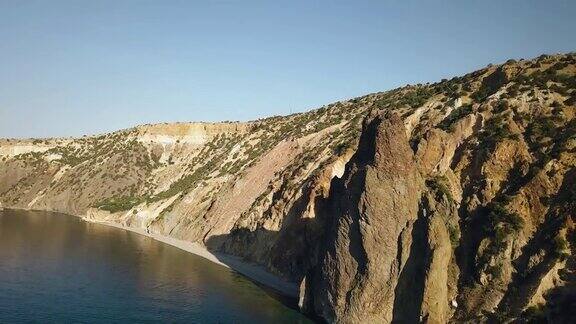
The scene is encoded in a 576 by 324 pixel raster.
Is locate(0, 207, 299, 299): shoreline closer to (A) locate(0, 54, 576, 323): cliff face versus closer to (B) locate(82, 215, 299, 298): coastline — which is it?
(B) locate(82, 215, 299, 298): coastline

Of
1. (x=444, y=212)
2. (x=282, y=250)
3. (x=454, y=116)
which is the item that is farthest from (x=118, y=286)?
(x=454, y=116)

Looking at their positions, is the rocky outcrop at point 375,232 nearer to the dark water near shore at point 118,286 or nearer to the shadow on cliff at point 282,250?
the shadow on cliff at point 282,250

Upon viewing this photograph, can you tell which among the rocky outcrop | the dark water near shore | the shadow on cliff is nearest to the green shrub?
the rocky outcrop

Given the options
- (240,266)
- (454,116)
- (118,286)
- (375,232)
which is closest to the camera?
(375,232)

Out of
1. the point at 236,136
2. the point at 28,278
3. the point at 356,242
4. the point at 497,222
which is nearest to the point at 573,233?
the point at 497,222

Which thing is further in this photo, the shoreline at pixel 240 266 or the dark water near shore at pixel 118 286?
the shoreline at pixel 240 266

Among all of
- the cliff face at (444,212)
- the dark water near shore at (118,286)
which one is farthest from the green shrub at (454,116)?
the dark water near shore at (118,286)

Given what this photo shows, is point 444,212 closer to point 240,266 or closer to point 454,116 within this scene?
point 454,116

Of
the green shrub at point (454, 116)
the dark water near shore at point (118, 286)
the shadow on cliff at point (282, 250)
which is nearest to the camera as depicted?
the dark water near shore at point (118, 286)

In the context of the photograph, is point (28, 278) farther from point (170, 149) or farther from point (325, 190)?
point (170, 149)
